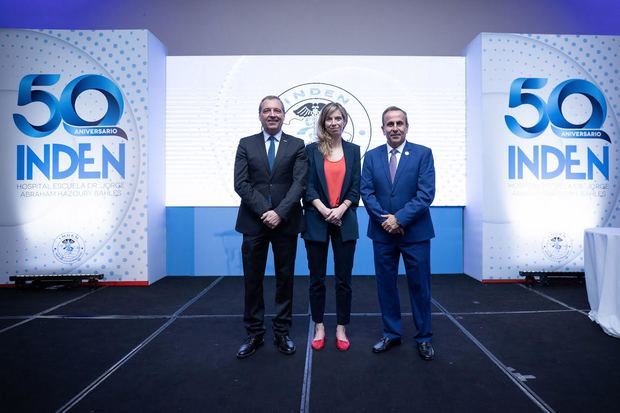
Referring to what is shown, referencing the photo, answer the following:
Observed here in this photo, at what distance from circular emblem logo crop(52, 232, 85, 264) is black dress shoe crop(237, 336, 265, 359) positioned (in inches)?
118

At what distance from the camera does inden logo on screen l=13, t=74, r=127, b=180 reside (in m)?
4.23

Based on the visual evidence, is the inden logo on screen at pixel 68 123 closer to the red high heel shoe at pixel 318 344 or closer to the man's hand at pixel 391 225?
the red high heel shoe at pixel 318 344

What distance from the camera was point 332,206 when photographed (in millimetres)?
2402

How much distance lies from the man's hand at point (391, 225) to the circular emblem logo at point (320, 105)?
2508 mm

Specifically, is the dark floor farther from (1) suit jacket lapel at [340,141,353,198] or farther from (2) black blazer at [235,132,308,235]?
(1) suit jacket lapel at [340,141,353,198]

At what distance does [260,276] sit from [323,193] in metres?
0.70

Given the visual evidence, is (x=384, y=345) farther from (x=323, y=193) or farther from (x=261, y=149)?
(x=261, y=149)

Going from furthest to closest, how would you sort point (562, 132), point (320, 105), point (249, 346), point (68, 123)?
point (320, 105), point (562, 132), point (68, 123), point (249, 346)

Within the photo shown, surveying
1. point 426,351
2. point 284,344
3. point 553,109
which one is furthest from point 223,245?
point 553,109

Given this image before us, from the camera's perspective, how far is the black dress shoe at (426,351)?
2234 mm

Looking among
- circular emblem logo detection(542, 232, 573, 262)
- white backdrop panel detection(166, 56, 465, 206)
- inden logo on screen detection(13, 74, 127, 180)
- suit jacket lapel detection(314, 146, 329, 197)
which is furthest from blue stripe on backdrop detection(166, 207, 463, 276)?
suit jacket lapel detection(314, 146, 329, 197)

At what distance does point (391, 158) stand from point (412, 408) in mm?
1467

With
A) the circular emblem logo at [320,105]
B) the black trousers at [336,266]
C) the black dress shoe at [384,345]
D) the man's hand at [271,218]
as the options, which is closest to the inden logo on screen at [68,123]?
the circular emblem logo at [320,105]

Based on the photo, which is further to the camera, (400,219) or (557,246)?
(557,246)
